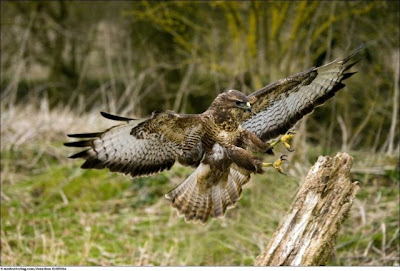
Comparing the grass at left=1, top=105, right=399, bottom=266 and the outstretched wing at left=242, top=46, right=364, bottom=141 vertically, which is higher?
the outstretched wing at left=242, top=46, right=364, bottom=141

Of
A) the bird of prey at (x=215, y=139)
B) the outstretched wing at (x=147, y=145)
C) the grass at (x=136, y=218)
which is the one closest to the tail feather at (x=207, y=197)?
the bird of prey at (x=215, y=139)

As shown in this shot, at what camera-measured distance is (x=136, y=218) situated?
6746 millimetres

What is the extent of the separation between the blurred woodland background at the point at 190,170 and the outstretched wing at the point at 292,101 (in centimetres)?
192

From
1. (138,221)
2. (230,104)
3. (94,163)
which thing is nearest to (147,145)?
(94,163)

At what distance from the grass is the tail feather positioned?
1677 millimetres

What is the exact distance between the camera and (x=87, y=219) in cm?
661

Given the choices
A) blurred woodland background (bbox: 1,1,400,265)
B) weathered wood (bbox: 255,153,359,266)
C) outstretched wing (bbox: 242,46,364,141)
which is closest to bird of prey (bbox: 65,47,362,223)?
outstretched wing (bbox: 242,46,364,141)

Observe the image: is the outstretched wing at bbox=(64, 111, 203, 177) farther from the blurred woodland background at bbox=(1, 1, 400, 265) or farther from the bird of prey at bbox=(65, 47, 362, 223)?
the blurred woodland background at bbox=(1, 1, 400, 265)

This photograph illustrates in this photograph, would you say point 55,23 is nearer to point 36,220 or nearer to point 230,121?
point 36,220

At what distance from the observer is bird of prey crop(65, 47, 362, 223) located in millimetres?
3166

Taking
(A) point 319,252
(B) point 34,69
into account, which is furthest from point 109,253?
(B) point 34,69

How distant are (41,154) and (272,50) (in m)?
3.30

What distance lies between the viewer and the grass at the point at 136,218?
5.57 meters

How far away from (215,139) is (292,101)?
67cm
